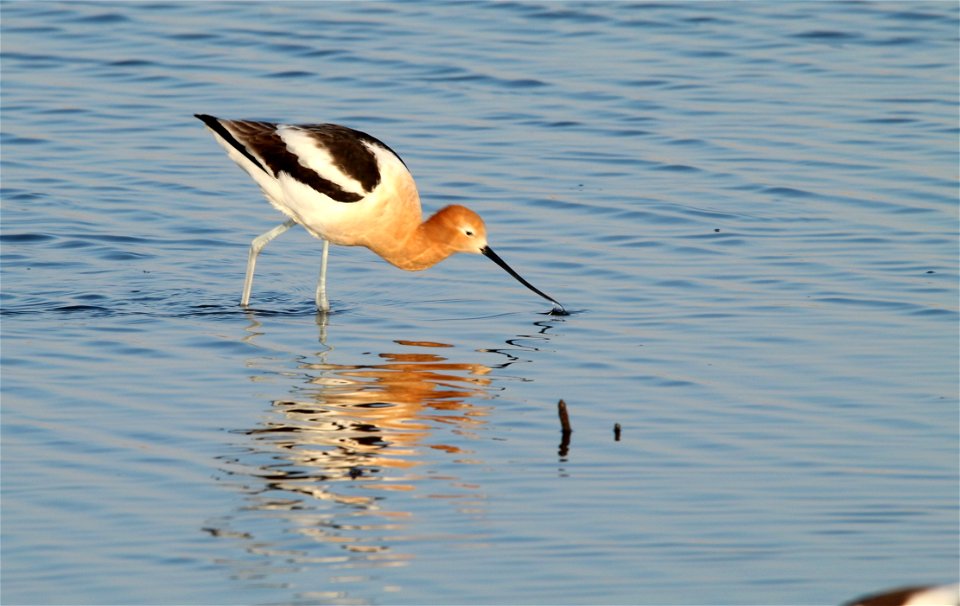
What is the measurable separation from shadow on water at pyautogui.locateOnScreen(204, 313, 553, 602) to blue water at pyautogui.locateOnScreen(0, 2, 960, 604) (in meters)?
0.02

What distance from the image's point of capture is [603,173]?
1220 centimetres

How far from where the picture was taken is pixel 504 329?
8914 mm

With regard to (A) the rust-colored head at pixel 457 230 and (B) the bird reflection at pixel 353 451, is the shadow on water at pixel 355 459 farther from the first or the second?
(A) the rust-colored head at pixel 457 230

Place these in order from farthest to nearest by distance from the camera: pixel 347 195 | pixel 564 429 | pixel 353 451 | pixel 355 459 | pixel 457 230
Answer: pixel 457 230 < pixel 347 195 < pixel 564 429 < pixel 353 451 < pixel 355 459

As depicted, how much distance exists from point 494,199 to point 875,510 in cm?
578

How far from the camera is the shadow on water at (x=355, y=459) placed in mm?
5629

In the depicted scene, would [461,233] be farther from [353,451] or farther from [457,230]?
[353,451]

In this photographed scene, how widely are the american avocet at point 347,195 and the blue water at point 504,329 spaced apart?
336mm

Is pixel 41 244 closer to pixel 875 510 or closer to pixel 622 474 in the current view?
pixel 622 474

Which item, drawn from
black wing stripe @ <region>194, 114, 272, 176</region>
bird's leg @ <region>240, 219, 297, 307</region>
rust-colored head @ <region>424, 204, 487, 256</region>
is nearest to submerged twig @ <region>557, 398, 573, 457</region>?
rust-colored head @ <region>424, 204, 487, 256</region>

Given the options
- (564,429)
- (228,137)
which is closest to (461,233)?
(228,137)

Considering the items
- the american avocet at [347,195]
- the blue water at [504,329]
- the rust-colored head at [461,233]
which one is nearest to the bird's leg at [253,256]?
the american avocet at [347,195]

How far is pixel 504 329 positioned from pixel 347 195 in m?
1.20

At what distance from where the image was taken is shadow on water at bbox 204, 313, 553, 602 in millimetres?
5629
